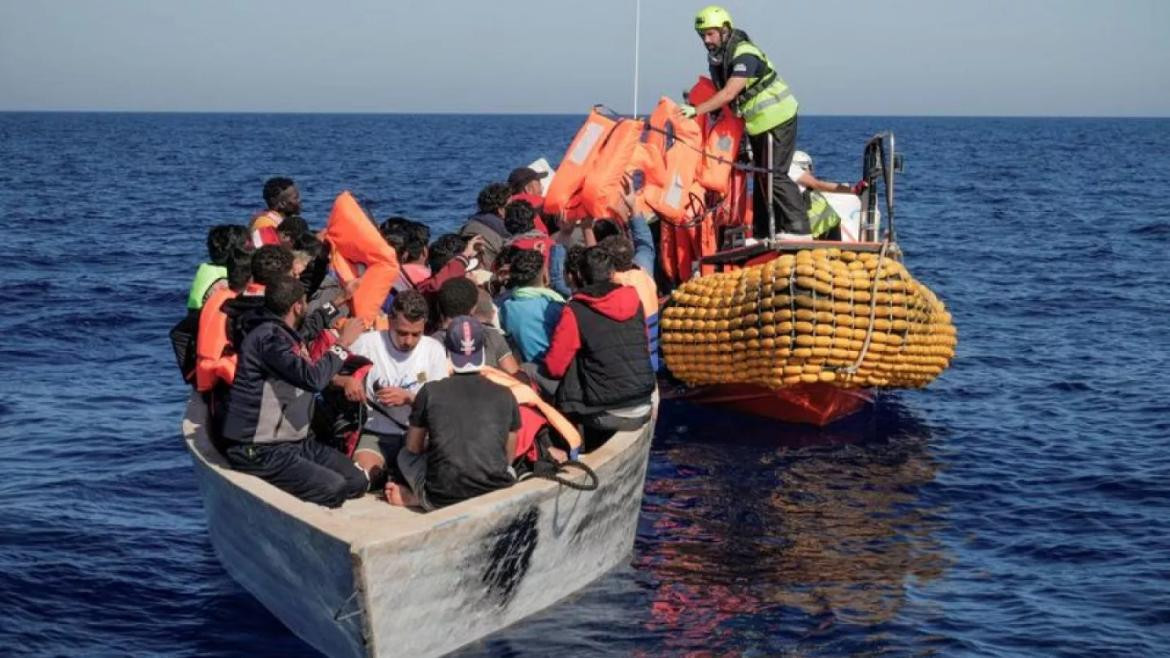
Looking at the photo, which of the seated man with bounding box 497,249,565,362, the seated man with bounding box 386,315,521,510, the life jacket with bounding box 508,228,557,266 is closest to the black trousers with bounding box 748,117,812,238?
the life jacket with bounding box 508,228,557,266

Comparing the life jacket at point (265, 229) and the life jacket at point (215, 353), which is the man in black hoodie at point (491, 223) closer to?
the life jacket at point (265, 229)

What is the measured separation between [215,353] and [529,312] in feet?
6.59

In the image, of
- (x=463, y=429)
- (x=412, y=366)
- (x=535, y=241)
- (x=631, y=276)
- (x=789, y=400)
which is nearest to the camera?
(x=463, y=429)

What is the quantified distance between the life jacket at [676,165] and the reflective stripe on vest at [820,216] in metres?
1.26

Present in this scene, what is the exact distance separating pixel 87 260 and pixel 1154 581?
71.4 feet

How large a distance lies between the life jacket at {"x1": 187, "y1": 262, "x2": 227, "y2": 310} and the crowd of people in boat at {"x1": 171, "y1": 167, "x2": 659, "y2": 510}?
0.01 metres

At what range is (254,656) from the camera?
8117 mm

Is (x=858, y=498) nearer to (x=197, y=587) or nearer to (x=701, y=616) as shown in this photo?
(x=701, y=616)

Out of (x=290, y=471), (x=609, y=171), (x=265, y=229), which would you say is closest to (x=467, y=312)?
(x=290, y=471)

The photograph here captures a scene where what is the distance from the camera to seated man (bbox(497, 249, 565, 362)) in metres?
9.35

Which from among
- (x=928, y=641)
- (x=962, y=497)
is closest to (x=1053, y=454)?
(x=962, y=497)

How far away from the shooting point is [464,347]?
7.94m

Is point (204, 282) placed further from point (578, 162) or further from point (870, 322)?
point (870, 322)

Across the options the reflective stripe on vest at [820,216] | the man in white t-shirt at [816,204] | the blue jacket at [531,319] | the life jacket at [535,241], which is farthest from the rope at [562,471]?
the reflective stripe on vest at [820,216]
